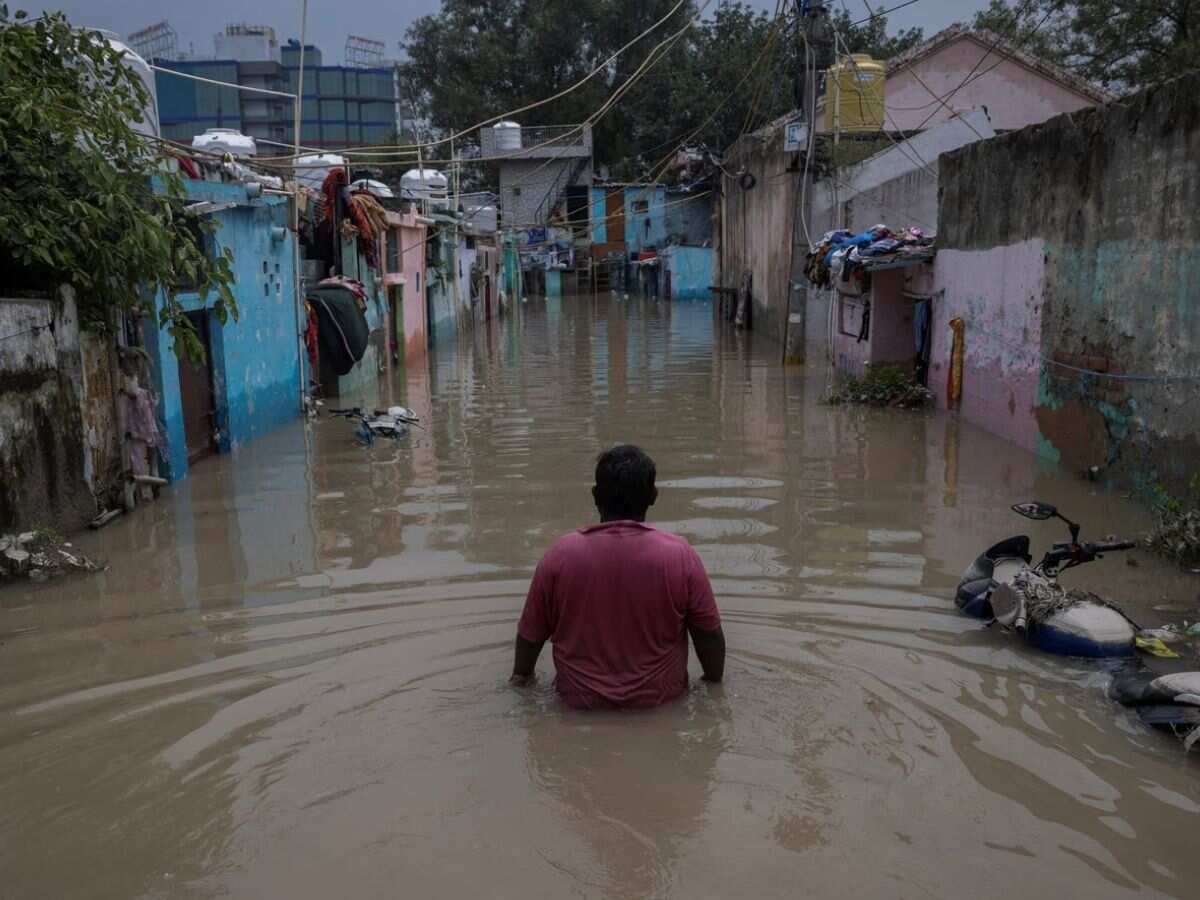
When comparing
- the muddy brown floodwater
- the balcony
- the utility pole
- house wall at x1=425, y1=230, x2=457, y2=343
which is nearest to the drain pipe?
the muddy brown floodwater

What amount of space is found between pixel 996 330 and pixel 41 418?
900 centimetres

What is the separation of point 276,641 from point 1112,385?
21.7ft

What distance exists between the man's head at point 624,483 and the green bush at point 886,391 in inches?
407

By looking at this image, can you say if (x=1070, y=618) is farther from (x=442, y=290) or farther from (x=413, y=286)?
(x=442, y=290)

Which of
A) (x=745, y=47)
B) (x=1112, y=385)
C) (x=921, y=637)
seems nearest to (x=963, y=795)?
(x=921, y=637)

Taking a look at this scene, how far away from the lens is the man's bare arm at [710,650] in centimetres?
431

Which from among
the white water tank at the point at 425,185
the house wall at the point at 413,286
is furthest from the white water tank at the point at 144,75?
the white water tank at the point at 425,185

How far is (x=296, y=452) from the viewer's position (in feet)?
38.7

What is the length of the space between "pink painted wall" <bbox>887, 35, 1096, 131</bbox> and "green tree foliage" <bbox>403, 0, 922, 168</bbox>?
1972 centimetres

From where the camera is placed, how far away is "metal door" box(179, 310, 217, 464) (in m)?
10.9

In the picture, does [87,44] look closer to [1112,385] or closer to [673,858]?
[673,858]

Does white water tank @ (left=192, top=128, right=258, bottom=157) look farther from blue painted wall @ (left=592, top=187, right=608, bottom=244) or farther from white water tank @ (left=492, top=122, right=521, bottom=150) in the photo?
white water tank @ (left=492, top=122, right=521, bottom=150)

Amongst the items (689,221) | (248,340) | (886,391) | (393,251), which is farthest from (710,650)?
(689,221)

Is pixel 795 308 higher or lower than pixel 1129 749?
higher
